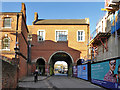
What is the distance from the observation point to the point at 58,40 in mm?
38688

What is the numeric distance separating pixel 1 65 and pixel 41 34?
98.9 feet

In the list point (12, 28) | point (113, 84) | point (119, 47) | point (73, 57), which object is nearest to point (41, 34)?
point (73, 57)

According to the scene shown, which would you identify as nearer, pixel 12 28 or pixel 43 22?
pixel 12 28

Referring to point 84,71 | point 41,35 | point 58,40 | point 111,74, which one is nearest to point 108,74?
point 111,74

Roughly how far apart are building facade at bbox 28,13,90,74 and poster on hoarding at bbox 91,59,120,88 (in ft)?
69.2

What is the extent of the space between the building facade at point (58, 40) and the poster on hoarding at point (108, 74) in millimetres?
21089

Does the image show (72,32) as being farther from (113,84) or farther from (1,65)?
(1,65)

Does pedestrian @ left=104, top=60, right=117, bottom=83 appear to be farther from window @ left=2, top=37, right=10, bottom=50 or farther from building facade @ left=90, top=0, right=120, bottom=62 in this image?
window @ left=2, top=37, right=10, bottom=50

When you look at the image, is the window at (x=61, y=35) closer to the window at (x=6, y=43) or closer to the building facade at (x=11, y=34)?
the building facade at (x=11, y=34)

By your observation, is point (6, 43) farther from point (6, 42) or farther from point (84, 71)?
point (84, 71)

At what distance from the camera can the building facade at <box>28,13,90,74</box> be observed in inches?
1489

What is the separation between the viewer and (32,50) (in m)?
38.2

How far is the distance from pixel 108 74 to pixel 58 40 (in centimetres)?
2572

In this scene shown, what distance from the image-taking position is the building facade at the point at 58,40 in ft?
124
